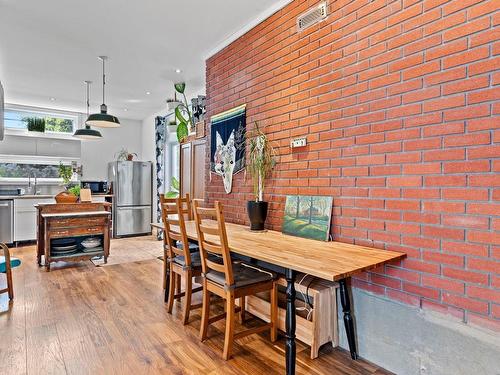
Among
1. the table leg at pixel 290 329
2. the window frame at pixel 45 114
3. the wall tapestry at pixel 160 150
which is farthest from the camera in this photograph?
the wall tapestry at pixel 160 150

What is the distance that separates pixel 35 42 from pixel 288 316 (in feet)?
13.6

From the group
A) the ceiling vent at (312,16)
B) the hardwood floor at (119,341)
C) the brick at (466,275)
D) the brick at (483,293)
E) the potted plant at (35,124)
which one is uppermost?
the ceiling vent at (312,16)

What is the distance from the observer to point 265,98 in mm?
3090

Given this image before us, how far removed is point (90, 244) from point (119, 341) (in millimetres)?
2737

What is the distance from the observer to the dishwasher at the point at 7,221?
5.78m

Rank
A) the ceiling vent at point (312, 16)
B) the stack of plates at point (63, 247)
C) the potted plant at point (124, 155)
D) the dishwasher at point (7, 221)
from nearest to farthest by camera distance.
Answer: the ceiling vent at point (312, 16) → the stack of plates at point (63, 247) → the dishwasher at point (7, 221) → the potted plant at point (124, 155)

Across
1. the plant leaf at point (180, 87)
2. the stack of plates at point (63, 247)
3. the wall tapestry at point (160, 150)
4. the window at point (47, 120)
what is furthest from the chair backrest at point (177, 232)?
the window at point (47, 120)

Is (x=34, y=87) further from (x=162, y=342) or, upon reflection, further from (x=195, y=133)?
(x=162, y=342)

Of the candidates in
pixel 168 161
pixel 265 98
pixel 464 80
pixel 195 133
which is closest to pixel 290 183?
pixel 265 98

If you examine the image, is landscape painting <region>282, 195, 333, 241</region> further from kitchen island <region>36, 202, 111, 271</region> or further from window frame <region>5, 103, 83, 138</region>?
window frame <region>5, 103, 83, 138</region>

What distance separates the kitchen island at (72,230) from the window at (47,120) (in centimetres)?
309

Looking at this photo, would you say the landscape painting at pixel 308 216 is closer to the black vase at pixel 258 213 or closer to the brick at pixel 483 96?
the black vase at pixel 258 213

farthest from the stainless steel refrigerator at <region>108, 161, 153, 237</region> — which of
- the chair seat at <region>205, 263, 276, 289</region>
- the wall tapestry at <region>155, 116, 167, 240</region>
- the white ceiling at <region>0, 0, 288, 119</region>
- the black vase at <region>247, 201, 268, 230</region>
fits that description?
the chair seat at <region>205, 263, 276, 289</region>

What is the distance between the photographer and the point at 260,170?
9.75 feet
